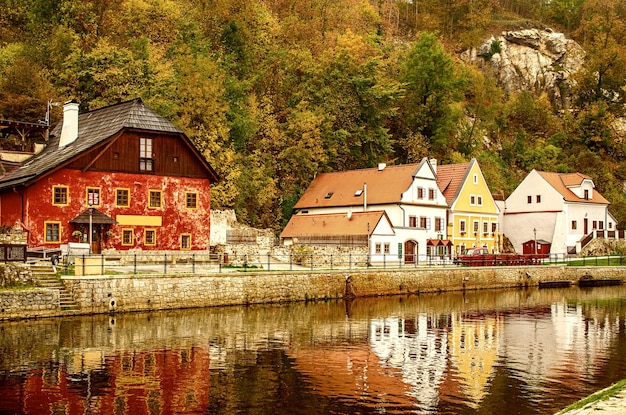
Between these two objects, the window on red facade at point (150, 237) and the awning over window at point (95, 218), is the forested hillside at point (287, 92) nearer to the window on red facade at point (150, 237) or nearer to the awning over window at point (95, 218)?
the window on red facade at point (150, 237)

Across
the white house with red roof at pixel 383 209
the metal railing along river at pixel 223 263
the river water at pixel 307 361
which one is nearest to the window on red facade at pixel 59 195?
the metal railing along river at pixel 223 263

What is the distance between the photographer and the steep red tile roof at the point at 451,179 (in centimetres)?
6531

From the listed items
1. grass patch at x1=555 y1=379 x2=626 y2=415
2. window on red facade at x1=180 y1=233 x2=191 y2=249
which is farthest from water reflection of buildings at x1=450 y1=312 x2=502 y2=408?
window on red facade at x1=180 y1=233 x2=191 y2=249

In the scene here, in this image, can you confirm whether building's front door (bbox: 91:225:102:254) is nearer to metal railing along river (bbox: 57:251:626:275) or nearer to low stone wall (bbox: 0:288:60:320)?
metal railing along river (bbox: 57:251:626:275)

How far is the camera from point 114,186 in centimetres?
4338

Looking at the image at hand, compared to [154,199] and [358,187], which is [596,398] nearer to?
[154,199]

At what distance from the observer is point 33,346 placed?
2428 centimetres

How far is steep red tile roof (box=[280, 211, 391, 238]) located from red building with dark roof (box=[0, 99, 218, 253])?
36.8ft

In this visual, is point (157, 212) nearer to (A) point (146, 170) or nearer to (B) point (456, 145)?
(A) point (146, 170)

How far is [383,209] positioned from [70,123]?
25503 millimetres

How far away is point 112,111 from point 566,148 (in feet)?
217

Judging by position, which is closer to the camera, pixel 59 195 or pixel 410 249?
pixel 59 195

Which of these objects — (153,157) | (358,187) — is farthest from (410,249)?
(153,157)

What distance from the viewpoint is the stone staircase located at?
103 feet
